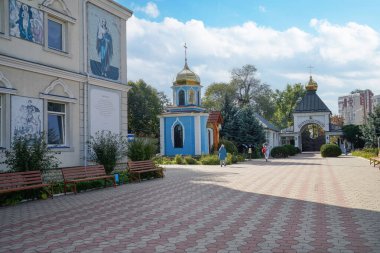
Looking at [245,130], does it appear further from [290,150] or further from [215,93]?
[215,93]

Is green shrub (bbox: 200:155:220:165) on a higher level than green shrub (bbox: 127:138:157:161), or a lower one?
lower

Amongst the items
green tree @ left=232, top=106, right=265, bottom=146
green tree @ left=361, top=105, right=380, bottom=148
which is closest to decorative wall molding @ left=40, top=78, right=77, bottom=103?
green tree @ left=232, top=106, right=265, bottom=146

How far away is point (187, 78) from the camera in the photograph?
118 ft

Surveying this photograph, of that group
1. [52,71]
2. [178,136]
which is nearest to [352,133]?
[178,136]

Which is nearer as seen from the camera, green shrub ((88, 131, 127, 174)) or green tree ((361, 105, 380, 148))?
green shrub ((88, 131, 127, 174))

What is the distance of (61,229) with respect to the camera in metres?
7.38

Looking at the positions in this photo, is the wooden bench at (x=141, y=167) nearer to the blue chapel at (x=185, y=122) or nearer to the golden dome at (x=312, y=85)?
the blue chapel at (x=185, y=122)

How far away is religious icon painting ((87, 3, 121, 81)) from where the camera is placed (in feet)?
55.5

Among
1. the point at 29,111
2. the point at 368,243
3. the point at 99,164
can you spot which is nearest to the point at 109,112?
the point at 99,164

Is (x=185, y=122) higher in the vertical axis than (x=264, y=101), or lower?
lower

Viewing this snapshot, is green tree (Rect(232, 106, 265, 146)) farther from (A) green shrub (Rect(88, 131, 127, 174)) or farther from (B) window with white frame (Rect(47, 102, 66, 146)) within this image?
(B) window with white frame (Rect(47, 102, 66, 146))

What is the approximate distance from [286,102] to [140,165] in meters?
62.7

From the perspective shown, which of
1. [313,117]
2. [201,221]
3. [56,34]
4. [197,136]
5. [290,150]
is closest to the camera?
[201,221]

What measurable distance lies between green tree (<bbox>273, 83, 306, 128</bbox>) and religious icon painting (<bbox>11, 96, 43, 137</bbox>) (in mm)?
65013
